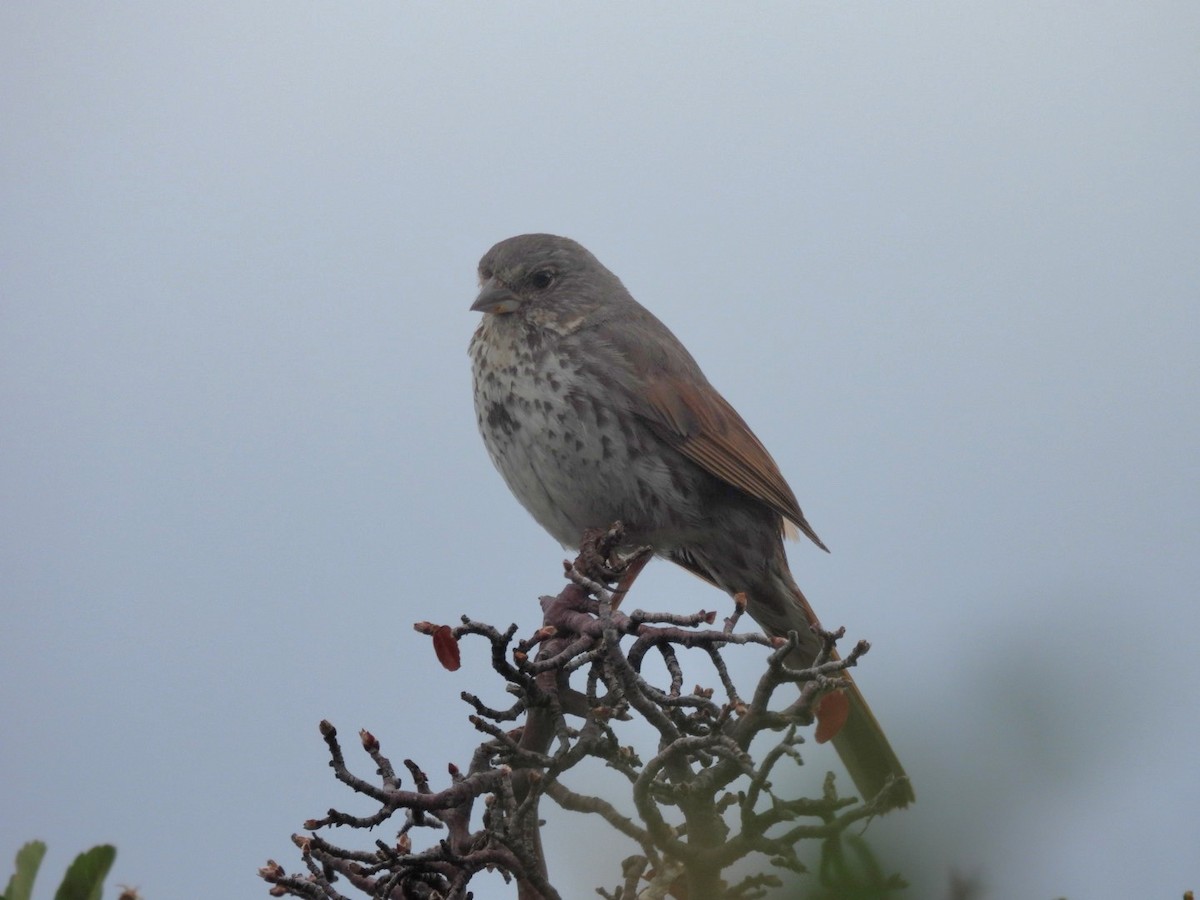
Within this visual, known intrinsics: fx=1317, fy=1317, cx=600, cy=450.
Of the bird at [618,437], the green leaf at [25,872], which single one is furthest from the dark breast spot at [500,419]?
the green leaf at [25,872]

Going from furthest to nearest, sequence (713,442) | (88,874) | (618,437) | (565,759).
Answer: (713,442), (618,437), (565,759), (88,874)

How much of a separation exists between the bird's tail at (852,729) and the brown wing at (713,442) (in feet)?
1.25

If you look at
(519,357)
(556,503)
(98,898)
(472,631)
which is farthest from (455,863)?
(519,357)

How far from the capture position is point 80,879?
1576mm

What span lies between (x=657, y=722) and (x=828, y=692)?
1.32ft

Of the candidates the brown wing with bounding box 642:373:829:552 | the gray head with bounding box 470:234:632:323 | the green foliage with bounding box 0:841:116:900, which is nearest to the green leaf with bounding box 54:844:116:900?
the green foliage with bounding box 0:841:116:900

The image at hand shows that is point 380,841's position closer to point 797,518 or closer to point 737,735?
point 737,735

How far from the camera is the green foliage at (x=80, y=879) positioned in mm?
A: 1567

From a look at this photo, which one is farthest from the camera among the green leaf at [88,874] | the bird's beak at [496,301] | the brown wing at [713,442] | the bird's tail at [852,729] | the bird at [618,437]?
the bird's beak at [496,301]

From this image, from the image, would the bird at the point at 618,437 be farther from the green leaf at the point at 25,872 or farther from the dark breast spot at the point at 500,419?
the green leaf at the point at 25,872

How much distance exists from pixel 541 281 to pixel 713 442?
100cm

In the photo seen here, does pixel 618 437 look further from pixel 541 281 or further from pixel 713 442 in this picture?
pixel 541 281

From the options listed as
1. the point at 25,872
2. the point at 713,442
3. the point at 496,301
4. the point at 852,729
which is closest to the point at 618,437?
the point at 713,442

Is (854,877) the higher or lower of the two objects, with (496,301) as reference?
lower
